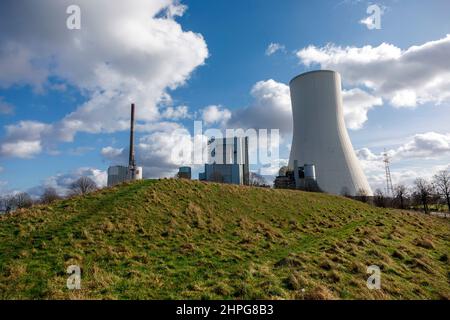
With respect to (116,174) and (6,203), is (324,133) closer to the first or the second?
(116,174)

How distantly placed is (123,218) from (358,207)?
70.6ft

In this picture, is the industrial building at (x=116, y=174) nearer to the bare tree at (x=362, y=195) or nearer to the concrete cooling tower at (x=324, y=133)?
the concrete cooling tower at (x=324, y=133)

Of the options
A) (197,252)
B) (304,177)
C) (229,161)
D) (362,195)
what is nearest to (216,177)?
(229,161)

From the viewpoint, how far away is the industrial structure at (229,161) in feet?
170

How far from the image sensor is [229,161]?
57688mm

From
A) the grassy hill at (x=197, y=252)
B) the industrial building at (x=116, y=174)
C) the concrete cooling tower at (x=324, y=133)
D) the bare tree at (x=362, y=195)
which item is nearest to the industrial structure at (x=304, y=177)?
the concrete cooling tower at (x=324, y=133)

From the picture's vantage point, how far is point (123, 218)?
12.8 m

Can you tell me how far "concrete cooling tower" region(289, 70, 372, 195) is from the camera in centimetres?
3534

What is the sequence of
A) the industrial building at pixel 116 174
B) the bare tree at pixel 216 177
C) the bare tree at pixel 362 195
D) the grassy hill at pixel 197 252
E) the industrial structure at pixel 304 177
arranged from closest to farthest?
1. the grassy hill at pixel 197 252
2. the bare tree at pixel 362 195
3. the industrial structure at pixel 304 177
4. the industrial building at pixel 116 174
5. the bare tree at pixel 216 177

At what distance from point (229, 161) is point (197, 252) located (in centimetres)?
4800

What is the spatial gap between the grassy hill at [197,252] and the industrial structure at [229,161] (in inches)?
1309
